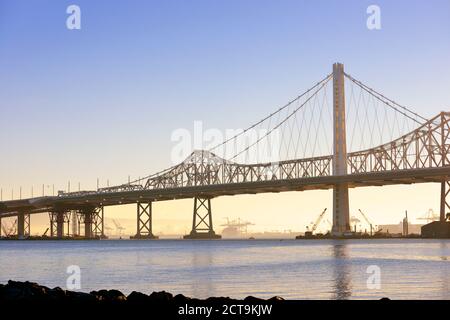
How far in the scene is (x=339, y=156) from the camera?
Answer: 9800 centimetres

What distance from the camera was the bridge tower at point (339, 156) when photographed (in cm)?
9309

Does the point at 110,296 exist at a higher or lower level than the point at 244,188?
lower

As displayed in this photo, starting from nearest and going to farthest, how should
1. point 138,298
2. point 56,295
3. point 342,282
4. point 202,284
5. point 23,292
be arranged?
point 138,298 < point 56,295 < point 23,292 < point 202,284 < point 342,282

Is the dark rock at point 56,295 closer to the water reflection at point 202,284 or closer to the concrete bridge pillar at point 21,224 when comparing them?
the water reflection at point 202,284

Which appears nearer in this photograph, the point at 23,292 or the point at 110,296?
the point at 110,296

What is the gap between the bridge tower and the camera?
93088 mm

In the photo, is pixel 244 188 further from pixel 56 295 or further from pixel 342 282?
pixel 56 295

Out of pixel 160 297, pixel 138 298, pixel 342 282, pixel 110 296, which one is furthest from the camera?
pixel 342 282

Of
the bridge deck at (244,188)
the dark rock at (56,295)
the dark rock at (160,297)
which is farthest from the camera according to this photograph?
the bridge deck at (244,188)

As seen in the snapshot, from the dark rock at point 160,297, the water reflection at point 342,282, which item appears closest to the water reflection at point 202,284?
the water reflection at point 342,282

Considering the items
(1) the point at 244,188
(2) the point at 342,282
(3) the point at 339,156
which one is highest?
(3) the point at 339,156

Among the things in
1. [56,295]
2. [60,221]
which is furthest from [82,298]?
[60,221]

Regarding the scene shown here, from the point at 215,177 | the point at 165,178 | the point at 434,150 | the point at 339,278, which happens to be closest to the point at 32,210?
the point at 165,178
